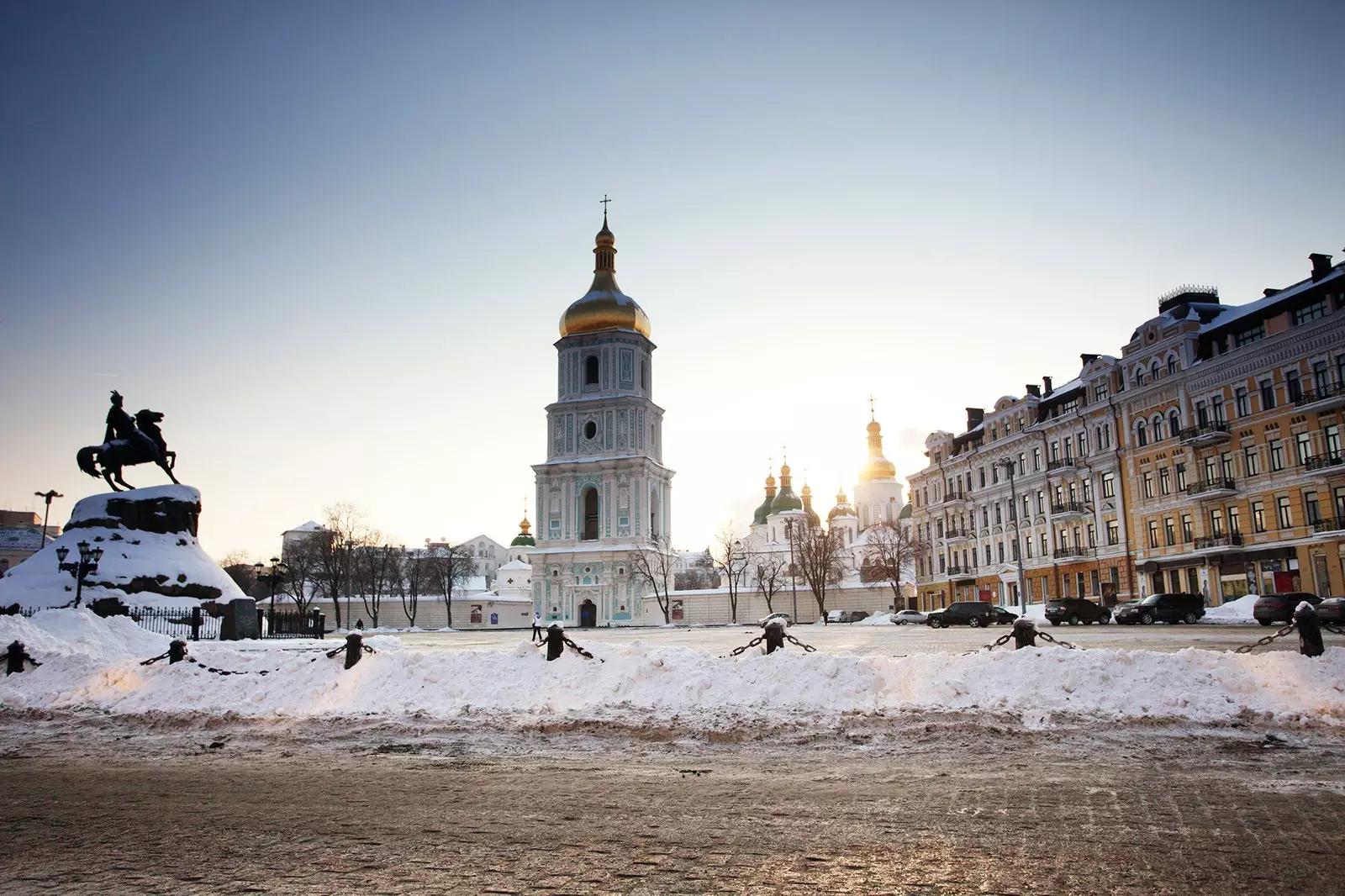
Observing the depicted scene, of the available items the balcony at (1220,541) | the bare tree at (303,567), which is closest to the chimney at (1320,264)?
the balcony at (1220,541)

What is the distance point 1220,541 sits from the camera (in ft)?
139

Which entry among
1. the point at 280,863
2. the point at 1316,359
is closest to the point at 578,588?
the point at 1316,359

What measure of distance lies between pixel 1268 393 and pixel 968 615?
16281 mm

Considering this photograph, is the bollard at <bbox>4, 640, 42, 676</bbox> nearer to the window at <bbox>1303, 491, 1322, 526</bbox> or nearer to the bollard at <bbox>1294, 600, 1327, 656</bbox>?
the bollard at <bbox>1294, 600, 1327, 656</bbox>

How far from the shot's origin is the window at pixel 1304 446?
38.5 meters

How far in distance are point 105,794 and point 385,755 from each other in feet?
8.49

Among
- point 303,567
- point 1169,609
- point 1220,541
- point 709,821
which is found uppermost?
point 303,567

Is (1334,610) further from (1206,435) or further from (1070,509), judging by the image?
(1070,509)

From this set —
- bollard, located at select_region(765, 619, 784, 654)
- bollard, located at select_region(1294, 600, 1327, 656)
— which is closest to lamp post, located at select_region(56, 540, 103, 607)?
bollard, located at select_region(765, 619, 784, 654)

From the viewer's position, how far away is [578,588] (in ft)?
237

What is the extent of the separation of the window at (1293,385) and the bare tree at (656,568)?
1699 inches

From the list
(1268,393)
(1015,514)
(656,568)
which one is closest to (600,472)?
(656,568)

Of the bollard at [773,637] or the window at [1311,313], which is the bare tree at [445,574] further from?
the bollard at [773,637]

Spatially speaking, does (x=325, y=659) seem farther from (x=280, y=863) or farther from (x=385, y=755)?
(x=280, y=863)
